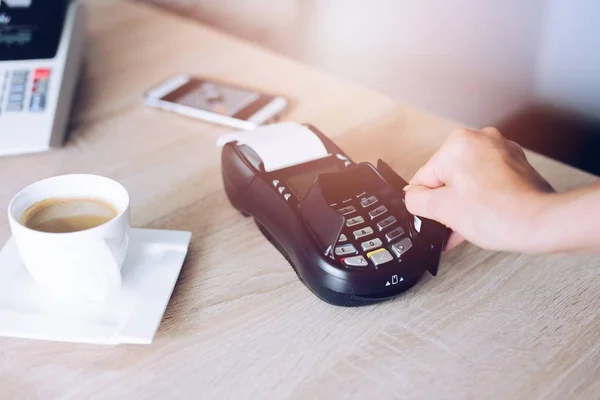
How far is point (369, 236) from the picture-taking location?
51cm

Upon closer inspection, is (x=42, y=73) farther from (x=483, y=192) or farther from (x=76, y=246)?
(x=483, y=192)

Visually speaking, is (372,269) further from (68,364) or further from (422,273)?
(68,364)

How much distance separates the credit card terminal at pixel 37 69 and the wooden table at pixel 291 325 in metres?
0.03

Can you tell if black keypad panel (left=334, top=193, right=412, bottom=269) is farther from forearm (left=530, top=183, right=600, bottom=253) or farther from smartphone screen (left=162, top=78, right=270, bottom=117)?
smartphone screen (left=162, top=78, right=270, bottom=117)

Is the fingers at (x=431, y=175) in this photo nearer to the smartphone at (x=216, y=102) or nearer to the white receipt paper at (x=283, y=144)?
the white receipt paper at (x=283, y=144)

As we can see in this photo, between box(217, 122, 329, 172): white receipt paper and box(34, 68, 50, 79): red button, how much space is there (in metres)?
0.27

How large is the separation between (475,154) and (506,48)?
57 centimetres

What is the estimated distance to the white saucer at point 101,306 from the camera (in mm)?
469

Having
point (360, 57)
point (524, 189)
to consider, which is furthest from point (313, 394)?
point (360, 57)

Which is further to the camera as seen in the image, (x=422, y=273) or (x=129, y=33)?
(x=129, y=33)

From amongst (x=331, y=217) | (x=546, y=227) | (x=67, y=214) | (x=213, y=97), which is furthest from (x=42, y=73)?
(x=546, y=227)

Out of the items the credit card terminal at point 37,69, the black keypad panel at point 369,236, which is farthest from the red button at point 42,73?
the black keypad panel at point 369,236

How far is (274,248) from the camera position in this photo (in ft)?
1.90

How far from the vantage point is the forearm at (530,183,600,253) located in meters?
0.44
